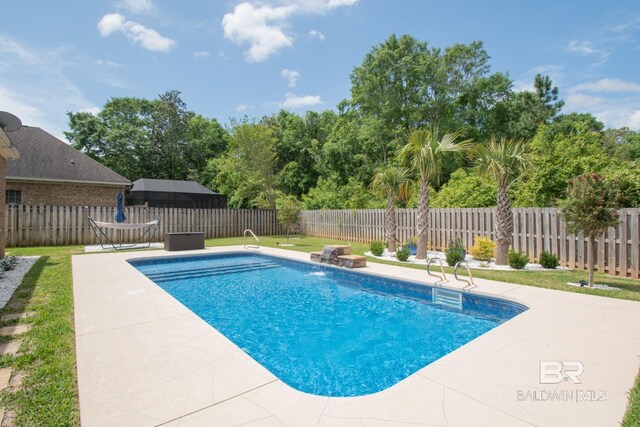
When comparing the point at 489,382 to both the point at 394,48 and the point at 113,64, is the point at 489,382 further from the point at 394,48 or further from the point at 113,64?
the point at 394,48

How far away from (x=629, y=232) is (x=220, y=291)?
9148 millimetres

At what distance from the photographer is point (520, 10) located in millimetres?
14648

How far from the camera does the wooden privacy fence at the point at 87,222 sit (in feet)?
42.6

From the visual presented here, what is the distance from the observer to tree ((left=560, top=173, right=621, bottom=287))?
554 centimetres

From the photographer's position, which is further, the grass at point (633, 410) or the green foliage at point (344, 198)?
the green foliage at point (344, 198)

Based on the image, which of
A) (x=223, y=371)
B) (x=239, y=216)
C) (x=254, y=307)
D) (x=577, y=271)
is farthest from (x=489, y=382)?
(x=239, y=216)

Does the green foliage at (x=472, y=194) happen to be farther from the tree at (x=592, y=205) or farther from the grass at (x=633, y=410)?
the grass at (x=633, y=410)

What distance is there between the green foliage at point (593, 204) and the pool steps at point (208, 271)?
7.55 m

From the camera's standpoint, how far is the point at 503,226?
8297mm

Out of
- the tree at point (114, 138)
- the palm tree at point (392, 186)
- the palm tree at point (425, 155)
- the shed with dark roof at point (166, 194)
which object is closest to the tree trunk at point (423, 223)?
the palm tree at point (425, 155)

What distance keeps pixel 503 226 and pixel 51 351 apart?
9.21 m

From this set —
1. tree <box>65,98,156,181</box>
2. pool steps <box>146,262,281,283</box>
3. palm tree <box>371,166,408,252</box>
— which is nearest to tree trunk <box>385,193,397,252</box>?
palm tree <box>371,166,408,252</box>

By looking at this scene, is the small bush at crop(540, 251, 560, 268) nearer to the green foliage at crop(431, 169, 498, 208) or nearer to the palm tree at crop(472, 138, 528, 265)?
the palm tree at crop(472, 138, 528, 265)

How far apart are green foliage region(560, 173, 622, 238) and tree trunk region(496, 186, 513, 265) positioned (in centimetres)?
247
